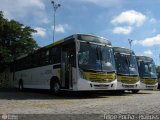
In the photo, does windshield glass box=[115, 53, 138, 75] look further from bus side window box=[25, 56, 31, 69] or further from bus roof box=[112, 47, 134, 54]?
bus side window box=[25, 56, 31, 69]

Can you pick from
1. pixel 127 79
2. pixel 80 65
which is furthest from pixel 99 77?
pixel 127 79

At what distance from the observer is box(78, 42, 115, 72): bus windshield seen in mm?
17047

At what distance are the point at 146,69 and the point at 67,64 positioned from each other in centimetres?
878

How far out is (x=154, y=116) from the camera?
9.09m

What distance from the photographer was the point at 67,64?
18.0 metres

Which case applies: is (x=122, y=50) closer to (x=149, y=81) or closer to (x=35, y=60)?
(x=149, y=81)

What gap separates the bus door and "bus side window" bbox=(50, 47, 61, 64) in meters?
0.51

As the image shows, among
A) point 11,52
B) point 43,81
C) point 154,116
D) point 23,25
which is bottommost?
point 154,116

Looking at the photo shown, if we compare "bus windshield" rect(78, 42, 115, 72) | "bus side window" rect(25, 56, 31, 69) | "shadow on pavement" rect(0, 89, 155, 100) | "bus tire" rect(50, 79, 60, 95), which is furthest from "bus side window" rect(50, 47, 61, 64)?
"bus side window" rect(25, 56, 31, 69)

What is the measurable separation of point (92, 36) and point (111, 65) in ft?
6.04

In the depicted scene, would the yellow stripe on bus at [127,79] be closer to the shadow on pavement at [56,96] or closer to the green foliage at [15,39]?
the shadow on pavement at [56,96]

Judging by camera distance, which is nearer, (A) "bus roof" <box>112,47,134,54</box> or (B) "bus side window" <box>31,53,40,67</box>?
(A) "bus roof" <box>112,47,134,54</box>

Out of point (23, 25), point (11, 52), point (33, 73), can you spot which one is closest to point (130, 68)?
point (33, 73)

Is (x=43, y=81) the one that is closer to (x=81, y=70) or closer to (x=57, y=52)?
(x=57, y=52)
